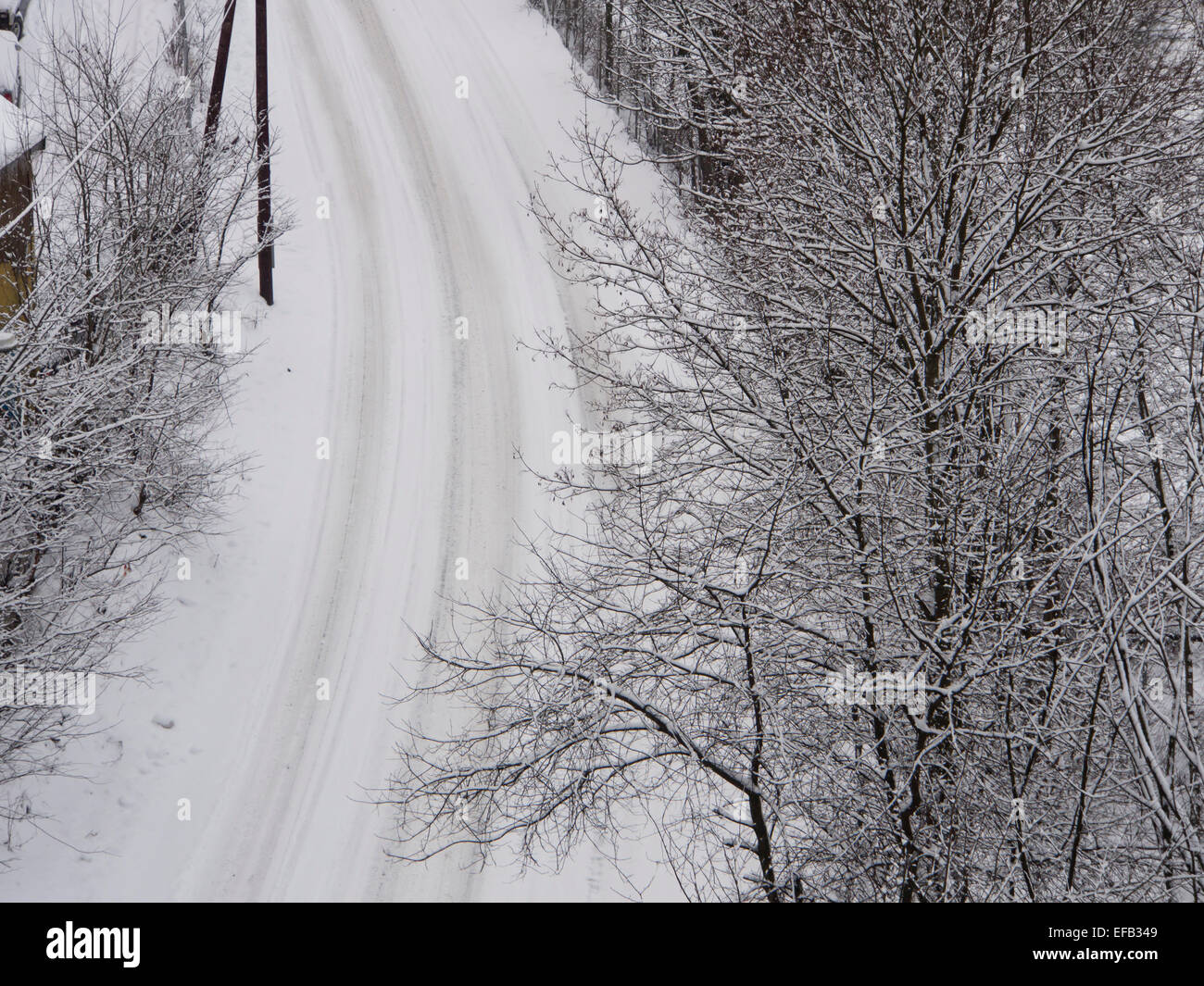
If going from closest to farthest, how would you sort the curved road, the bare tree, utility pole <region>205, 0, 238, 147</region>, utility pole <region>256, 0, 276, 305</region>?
the bare tree < the curved road < utility pole <region>205, 0, 238, 147</region> < utility pole <region>256, 0, 276, 305</region>

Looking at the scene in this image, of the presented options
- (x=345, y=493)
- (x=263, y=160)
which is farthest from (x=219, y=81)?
(x=345, y=493)

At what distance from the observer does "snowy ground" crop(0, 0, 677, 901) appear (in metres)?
10.5

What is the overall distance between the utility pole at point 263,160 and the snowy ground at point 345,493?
0.53 meters

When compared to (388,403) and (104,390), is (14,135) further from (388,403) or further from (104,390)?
(388,403)

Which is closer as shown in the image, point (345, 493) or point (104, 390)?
point (104, 390)

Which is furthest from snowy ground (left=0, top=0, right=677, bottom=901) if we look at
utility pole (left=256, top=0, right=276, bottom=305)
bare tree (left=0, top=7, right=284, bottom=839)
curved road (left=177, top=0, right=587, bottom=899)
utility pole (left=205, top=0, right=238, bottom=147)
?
utility pole (left=205, top=0, right=238, bottom=147)

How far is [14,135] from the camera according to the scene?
39.0 feet

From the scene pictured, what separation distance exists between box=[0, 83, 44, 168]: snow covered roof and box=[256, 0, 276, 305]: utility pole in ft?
10.7

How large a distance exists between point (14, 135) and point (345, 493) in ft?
19.5

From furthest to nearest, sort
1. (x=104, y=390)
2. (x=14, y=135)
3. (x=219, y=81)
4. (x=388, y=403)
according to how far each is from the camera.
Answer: (x=388, y=403)
(x=219, y=81)
(x=14, y=135)
(x=104, y=390)

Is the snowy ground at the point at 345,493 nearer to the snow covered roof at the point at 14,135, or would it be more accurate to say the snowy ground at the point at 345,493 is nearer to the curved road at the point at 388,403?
the curved road at the point at 388,403

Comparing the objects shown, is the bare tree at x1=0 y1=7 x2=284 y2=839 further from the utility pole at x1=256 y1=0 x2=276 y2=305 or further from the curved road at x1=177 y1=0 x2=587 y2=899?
the curved road at x1=177 y1=0 x2=587 y2=899

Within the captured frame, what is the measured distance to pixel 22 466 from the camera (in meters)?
8.85

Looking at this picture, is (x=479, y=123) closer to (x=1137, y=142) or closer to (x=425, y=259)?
(x=425, y=259)
